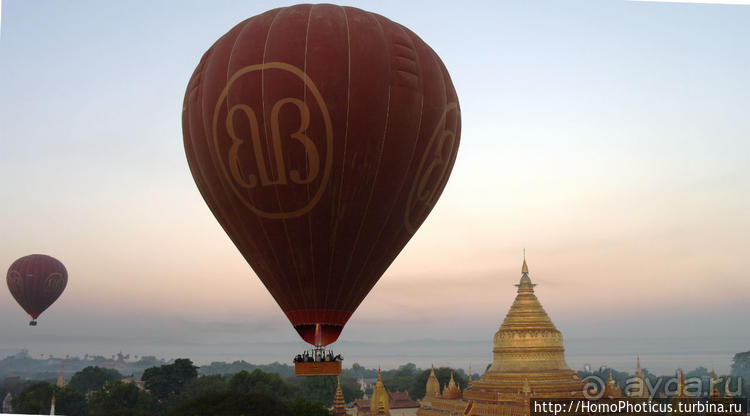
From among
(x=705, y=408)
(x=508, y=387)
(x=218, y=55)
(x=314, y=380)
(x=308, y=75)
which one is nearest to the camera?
(x=308, y=75)

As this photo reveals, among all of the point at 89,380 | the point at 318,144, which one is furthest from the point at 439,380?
the point at 318,144

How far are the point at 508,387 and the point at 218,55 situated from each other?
86.3ft

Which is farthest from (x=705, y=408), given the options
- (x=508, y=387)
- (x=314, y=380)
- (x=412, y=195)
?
(x=314, y=380)

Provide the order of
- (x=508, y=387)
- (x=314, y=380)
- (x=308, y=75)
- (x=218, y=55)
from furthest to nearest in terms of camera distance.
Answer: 1. (x=314, y=380)
2. (x=508, y=387)
3. (x=218, y=55)
4. (x=308, y=75)

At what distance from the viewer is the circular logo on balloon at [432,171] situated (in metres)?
15.7

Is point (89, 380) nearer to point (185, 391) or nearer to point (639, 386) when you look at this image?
point (185, 391)

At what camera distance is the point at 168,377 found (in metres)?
57.6

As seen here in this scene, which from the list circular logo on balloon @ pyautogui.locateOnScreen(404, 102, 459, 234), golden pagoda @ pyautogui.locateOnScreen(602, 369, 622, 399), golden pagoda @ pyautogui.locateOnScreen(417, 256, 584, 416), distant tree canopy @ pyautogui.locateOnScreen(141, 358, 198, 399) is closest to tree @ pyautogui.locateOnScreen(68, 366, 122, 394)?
distant tree canopy @ pyautogui.locateOnScreen(141, 358, 198, 399)

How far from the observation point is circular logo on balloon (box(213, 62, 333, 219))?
14.4 metres

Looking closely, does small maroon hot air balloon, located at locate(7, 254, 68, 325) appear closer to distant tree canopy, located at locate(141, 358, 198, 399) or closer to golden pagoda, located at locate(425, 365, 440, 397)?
distant tree canopy, located at locate(141, 358, 198, 399)

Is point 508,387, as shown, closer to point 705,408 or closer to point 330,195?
point 705,408

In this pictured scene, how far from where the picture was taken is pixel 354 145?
14.5 meters

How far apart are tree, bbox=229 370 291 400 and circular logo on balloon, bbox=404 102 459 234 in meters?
40.7

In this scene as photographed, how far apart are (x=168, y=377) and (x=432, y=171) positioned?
4757 cm
